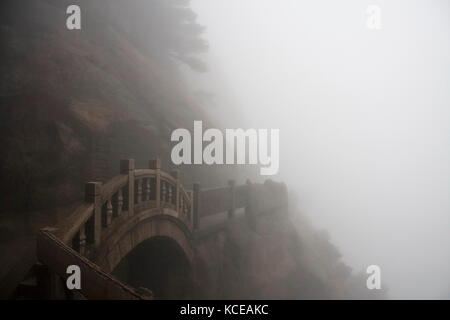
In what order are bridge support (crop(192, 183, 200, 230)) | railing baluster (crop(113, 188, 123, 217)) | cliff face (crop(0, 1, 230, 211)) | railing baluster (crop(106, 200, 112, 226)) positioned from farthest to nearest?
bridge support (crop(192, 183, 200, 230)), cliff face (crop(0, 1, 230, 211)), railing baluster (crop(113, 188, 123, 217)), railing baluster (crop(106, 200, 112, 226))

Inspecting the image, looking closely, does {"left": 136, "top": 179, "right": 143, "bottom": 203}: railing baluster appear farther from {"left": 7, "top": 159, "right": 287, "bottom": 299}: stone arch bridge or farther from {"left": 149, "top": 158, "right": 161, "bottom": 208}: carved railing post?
{"left": 149, "top": 158, "right": 161, "bottom": 208}: carved railing post

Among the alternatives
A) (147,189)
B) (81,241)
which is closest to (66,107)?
(147,189)

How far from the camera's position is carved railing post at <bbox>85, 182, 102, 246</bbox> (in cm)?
328

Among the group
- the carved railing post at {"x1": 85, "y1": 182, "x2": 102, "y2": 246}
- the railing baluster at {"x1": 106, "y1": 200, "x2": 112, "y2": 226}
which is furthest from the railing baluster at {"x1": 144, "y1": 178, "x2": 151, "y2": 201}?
the carved railing post at {"x1": 85, "y1": 182, "x2": 102, "y2": 246}

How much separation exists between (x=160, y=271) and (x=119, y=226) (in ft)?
8.45

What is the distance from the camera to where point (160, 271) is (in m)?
6.05

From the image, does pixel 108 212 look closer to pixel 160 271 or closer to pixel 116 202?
pixel 116 202

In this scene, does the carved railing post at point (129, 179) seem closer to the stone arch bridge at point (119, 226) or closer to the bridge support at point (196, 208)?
the stone arch bridge at point (119, 226)

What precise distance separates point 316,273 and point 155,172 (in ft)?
20.2

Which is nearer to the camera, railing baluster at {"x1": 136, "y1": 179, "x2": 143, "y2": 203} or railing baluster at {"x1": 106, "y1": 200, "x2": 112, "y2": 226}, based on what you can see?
railing baluster at {"x1": 106, "y1": 200, "x2": 112, "y2": 226}

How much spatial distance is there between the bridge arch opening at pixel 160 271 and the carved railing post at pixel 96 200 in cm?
262

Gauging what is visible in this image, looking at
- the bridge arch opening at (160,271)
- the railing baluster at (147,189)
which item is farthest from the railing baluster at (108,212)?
the bridge arch opening at (160,271)
